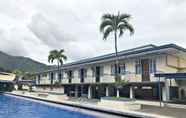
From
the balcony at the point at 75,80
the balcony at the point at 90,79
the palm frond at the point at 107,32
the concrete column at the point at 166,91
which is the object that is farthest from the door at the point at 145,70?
the balcony at the point at 75,80

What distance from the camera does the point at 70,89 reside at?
46000mm

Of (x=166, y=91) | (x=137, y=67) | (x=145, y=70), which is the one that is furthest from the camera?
(x=137, y=67)

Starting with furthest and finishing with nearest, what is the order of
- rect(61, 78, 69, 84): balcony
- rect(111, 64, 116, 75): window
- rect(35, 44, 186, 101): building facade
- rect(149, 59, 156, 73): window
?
rect(61, 78, 69, 84): balcony
rect(111, 64, 116, 75): window
rect(149, 59, 156, 73): window
rect(35, 44, 186, 101): building facade

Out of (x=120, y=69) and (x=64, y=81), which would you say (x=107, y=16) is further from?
(x=64, y=81)

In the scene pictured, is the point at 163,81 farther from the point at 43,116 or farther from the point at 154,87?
the point at 43,116

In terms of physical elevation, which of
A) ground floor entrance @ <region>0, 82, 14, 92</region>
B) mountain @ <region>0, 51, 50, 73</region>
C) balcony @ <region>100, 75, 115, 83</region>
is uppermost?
mountain @ <region>0, 51, 50, 73</region>

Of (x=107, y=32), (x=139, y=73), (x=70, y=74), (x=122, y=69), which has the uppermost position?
(x=107, y=32)

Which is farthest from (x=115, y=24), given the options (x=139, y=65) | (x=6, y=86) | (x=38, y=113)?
(x=6, y=86)

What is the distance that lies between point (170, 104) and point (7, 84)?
183ft

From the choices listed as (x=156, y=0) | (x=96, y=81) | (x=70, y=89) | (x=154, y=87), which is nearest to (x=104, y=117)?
(x=156, y=0)

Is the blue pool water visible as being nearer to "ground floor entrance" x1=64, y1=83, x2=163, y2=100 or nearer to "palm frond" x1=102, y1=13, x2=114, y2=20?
"ground floor entrance" x1=64, y1=83, x2=163, y2=100

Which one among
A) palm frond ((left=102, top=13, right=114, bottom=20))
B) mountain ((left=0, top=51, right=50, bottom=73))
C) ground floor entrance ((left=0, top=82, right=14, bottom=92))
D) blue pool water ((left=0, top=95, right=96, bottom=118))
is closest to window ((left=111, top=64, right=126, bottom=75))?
palm frond ((left=102, top=13, right=114, bottom=20))

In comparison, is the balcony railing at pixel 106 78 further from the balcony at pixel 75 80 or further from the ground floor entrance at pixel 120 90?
the ground floor entrance at pixel 120 90

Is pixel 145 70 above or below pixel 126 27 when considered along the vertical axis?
below
